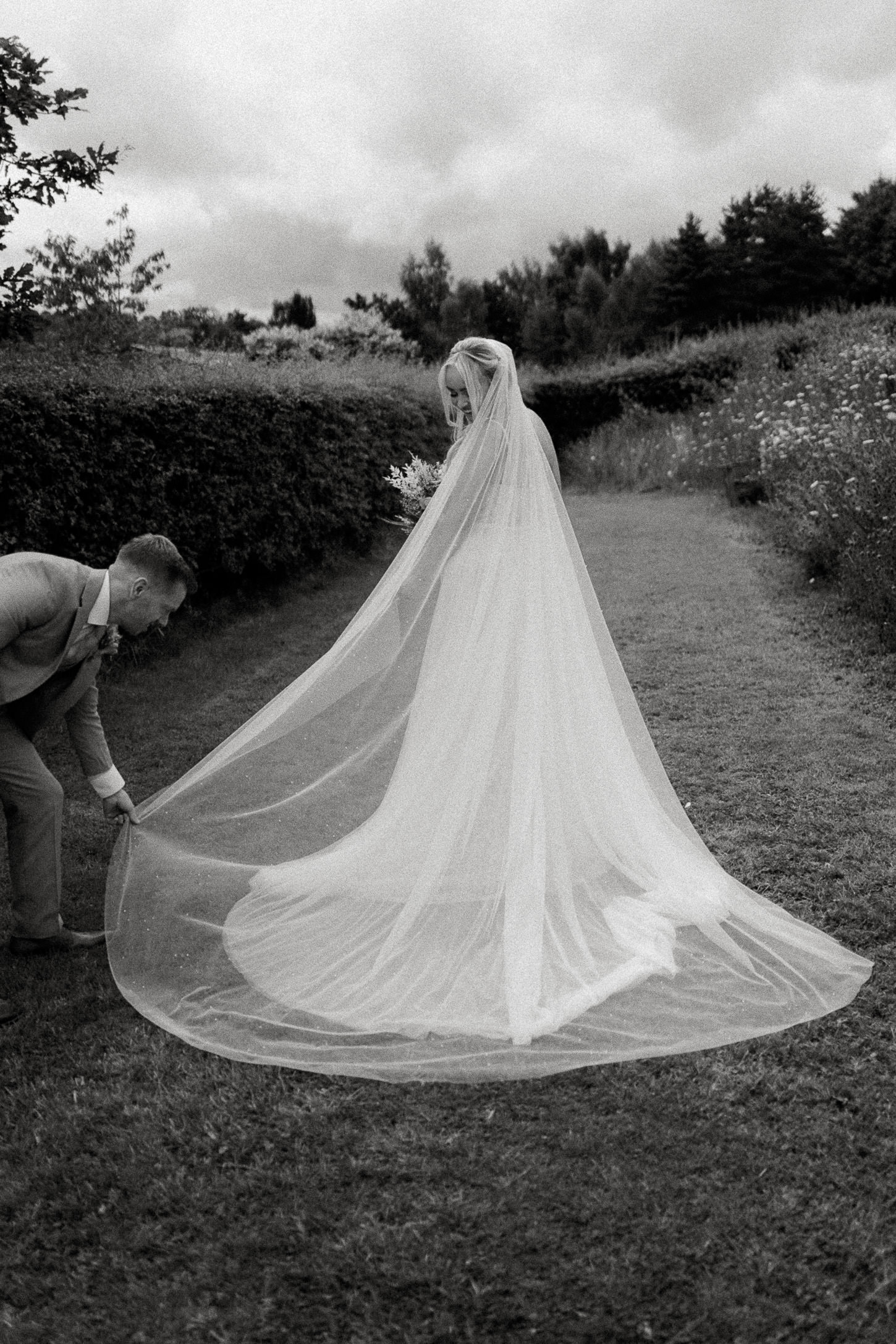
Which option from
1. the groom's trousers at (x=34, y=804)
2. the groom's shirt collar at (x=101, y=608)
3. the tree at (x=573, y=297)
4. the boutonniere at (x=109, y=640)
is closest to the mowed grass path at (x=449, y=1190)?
the groom's trousers at (x=34, y=804)

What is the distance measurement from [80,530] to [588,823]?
16.0 ft

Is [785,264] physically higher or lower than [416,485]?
higher

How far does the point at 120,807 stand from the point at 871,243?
45.0 meters

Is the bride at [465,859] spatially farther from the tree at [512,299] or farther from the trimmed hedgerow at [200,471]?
the tree at [512,299]

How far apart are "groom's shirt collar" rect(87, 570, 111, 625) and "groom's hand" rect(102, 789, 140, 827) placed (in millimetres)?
696

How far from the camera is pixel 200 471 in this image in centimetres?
866

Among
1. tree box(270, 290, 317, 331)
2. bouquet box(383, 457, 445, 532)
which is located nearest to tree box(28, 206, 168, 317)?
bouquet box(383, 457, 445, 532)

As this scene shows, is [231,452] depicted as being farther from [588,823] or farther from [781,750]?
[588,823]

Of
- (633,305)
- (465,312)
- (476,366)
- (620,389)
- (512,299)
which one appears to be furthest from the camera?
(512,299)

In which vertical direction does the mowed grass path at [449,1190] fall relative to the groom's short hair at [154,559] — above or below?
below

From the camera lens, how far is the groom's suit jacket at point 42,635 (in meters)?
3.59

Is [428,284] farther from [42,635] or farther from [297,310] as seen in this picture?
[42,635]

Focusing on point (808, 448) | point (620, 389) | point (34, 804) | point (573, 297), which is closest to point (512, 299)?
point (573, 297)

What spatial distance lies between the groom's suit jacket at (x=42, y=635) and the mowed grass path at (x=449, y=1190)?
2.90 ft
